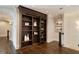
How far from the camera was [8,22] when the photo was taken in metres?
1.82

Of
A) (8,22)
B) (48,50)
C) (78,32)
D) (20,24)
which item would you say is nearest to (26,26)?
(20,24)

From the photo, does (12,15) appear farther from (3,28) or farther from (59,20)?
(59,20)

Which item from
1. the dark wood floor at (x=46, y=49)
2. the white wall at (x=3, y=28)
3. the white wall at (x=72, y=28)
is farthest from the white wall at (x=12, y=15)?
the white wall at (x=72, y=28)

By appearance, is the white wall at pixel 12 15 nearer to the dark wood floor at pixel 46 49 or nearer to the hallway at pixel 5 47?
the hallway at pixel 5 47

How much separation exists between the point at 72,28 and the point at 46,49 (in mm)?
653

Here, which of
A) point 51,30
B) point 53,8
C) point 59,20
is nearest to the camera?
point 53,8

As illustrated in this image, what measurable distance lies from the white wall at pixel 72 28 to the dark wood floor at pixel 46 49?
0.39ft

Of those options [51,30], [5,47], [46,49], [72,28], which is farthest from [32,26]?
Result: [72,28]

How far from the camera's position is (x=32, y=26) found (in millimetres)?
1948

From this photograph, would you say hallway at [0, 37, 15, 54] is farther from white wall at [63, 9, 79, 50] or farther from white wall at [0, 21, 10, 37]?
white wall at [63, 9, 79, 50]

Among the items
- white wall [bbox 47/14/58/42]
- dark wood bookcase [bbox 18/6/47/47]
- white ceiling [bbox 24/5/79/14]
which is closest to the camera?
white ceiling [bbox 24/5/79/14]

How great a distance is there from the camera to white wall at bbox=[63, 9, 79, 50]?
5.68 feet

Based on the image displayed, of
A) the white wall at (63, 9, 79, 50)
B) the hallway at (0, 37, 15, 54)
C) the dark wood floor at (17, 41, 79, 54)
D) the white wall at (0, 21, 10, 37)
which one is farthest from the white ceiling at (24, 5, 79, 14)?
the hallway at (0, 37, 15, 54)

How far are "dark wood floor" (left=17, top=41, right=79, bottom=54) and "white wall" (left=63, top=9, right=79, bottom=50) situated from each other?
0.39 ft
